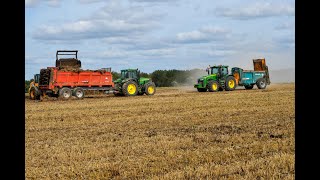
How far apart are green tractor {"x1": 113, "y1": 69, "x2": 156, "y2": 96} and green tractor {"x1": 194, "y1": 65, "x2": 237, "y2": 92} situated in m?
4.46

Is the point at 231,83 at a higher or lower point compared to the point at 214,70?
lower

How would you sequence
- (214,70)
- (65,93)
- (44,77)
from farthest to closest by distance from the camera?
(214,70) → (44,77) → (65,93)

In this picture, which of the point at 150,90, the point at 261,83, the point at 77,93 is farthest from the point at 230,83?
the point at 77,93

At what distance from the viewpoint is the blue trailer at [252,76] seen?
1435 inches

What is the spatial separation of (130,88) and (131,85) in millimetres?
222

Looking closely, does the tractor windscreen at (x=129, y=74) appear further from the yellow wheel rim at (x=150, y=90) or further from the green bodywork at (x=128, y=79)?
the yellow wheel rim at (x=150, y=90)

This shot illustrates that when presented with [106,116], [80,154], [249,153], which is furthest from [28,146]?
[106,116]

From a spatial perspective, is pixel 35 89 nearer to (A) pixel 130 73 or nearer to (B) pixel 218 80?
(A) pixel 130 73

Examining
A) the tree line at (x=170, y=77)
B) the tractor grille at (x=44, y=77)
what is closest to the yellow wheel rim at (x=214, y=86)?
the tractor grille at (x=44, y=77)

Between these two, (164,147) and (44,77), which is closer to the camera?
(164,147)

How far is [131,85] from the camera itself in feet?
104
